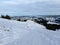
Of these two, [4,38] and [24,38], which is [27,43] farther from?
[4,38]

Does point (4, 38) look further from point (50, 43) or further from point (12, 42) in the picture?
point (50, 43)

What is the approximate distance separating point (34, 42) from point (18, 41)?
458 millimetres

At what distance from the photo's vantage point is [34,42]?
17.2 ft

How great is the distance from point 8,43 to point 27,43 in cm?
53

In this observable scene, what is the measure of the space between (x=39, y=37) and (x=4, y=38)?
3.54 ft

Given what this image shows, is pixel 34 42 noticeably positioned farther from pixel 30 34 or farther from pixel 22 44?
pixel 30 34

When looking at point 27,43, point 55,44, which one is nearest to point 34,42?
point 27,43

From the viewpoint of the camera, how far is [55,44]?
204 inches

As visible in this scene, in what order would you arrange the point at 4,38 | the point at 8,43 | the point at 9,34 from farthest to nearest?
1. the point at 9,34
2. the point at 4,38
3. the point at 8,43

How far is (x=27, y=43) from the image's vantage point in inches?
201

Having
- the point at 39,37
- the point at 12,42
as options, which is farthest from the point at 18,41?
the point at 39,37

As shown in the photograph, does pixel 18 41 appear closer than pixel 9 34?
Yes

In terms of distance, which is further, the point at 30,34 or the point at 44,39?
the point at 30,34

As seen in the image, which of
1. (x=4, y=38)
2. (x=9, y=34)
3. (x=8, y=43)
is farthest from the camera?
(x=9, y=34)
